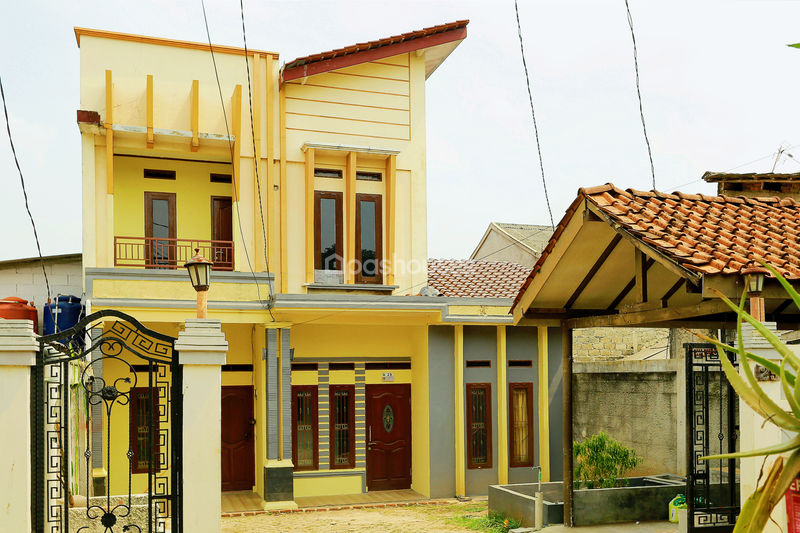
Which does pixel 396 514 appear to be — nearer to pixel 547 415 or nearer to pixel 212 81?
pixel 547 415

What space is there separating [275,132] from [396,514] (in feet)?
24.3

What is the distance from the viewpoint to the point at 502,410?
16.5m

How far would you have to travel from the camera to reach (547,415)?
662 inches

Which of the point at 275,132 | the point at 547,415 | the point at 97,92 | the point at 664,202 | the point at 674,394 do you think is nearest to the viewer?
the point at 664,202

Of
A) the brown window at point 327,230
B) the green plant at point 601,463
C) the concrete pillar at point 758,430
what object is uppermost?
the brown window at point 327,230

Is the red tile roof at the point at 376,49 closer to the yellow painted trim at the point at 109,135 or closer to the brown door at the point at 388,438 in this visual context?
the yellow painted trim at the point at 109,135

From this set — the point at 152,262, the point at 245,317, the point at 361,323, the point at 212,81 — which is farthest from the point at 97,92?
the point at 361,323

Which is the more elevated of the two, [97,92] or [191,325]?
[97,92]

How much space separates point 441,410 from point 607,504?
17.7 feet

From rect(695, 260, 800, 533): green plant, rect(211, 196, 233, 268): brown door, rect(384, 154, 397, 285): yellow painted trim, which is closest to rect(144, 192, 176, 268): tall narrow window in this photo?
rect(211, 196, 233, 268): brown door

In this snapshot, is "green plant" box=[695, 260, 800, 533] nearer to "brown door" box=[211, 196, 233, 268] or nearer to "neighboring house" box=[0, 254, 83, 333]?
"brown door" box=[211, 196, 233, 268]

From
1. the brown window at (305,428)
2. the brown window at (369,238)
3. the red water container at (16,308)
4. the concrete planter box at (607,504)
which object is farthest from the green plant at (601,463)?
the red water container at (16,308)

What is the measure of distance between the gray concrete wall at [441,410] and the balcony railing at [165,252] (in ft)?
14.2

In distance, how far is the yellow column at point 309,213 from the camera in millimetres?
15398
